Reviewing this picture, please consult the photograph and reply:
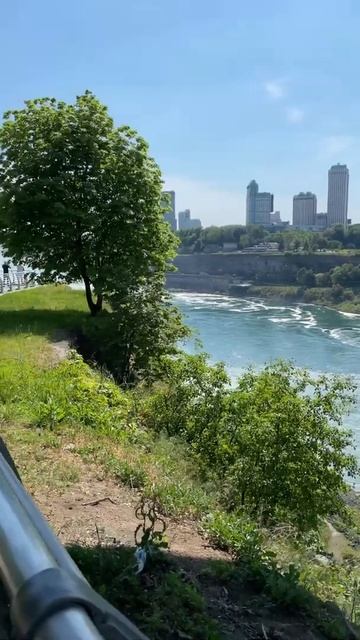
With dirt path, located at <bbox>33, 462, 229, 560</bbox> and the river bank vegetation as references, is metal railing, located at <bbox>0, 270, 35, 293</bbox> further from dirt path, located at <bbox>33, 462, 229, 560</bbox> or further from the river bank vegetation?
dirt path, located at <bbox>33, 462, 229, 560</bbox>

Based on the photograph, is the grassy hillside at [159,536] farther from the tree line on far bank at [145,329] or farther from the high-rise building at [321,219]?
the high-rise building at [321,219]

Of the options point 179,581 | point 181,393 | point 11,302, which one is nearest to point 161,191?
point 11,302

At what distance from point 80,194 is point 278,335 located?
28.1m

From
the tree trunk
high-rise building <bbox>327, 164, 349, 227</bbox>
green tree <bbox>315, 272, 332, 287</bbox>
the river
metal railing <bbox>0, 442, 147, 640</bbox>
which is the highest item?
high-rise building <bbox>327, 164, 349, 227</bbox>

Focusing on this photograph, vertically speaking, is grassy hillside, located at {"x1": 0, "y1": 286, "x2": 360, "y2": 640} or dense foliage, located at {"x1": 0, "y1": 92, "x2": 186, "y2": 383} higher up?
dense foliage, located at {"x1": 0, "y1": 92, "x2": 186, "y2": 383}

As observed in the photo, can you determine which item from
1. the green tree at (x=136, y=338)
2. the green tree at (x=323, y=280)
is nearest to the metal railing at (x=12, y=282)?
the green tree at (x=136, y=338)

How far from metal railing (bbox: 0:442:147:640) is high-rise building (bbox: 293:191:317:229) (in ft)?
625

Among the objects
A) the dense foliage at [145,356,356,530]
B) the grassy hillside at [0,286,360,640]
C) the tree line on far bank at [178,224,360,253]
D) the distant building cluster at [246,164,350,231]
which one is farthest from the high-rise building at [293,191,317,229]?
the grassy hillside at [0,286,360,640]

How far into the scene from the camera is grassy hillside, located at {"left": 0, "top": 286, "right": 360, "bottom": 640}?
3.23m

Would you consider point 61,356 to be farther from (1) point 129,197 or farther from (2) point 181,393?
(1) point 129,197

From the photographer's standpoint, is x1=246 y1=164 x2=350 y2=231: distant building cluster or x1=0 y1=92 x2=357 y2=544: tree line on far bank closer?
x1=0 y1=92 x2=357 y2=544: tree line on far bank

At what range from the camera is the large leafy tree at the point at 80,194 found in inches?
648

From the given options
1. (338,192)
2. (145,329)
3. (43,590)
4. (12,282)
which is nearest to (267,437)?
(145,329)

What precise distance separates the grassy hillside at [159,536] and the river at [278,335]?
12.0 meters
